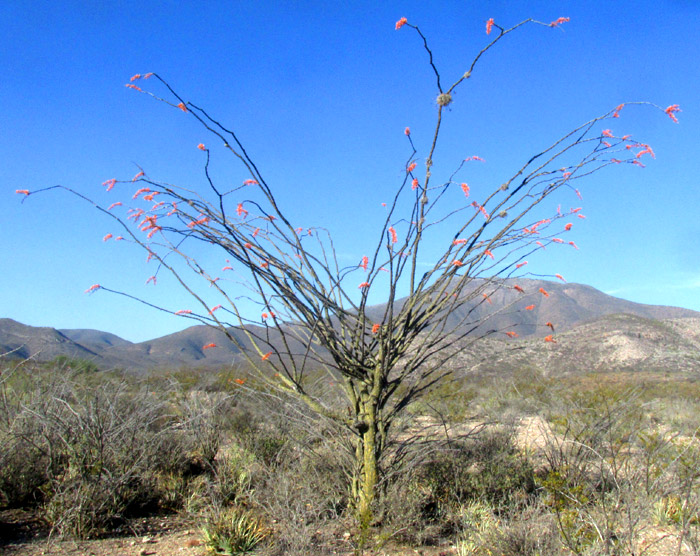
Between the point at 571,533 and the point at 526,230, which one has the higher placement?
the point at 526,230

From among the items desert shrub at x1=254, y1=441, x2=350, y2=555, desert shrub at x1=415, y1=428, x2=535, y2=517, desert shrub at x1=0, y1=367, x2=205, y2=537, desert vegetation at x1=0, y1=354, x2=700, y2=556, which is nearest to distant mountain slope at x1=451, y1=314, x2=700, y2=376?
desert shrub at x1=415, y1=428, x2=535, y2=517

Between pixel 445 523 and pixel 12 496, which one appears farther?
pixel 12 496

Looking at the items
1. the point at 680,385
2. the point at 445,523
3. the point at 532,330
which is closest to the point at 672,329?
the point at 680,385

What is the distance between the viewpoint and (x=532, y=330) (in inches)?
3093

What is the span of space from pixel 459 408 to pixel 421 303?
9.24 meters

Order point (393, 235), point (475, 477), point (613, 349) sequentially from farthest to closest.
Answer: point (613, 349), point (475, 477), point (393, 235)

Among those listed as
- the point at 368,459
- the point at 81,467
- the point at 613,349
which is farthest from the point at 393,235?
the point at 613,349

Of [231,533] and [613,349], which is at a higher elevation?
[613,349]

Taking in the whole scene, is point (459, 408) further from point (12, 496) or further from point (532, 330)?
point (532, 330)

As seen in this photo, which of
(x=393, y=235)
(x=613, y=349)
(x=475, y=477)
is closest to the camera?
(x=393, y=235)

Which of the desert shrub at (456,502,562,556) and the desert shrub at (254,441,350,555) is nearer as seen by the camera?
the desert shrub at (456,502,562,556)

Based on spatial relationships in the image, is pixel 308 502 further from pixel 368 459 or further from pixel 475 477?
pixel 475 477

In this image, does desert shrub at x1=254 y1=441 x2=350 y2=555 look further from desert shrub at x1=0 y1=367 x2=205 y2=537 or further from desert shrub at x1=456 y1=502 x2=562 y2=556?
desert shrub at x1=0 y1=367 x2=205 y2=537

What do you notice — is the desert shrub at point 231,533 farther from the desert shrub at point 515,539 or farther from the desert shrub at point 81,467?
the desert shrub at point 515,539
